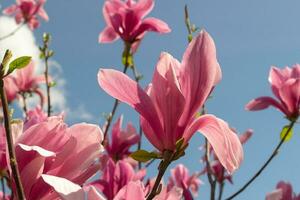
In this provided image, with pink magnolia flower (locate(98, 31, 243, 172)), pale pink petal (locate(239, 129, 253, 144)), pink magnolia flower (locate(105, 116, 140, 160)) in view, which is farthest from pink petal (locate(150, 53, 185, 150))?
pale pink petal (locate(239, 129, 253, 144))

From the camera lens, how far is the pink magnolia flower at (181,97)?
3.23ft

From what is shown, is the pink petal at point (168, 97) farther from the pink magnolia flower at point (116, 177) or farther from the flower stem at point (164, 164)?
the pink magnolia flower at point (116, 177)

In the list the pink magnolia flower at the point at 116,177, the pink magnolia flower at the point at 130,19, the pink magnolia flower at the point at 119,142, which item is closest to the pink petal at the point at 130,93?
the pink magnolia flower at the point at 116,177

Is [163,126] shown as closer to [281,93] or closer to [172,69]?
[172,69]

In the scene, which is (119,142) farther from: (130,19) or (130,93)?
(130,93)

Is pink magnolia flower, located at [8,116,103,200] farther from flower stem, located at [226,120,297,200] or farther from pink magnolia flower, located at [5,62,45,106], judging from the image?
pink magnolia flower, located at [5,62,45,106]

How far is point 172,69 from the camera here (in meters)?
1.03

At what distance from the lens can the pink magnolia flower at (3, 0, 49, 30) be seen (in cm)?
476

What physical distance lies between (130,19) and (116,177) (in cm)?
116

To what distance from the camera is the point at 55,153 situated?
2.88ft

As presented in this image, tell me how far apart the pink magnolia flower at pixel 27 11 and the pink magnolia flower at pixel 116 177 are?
3274 millimetres

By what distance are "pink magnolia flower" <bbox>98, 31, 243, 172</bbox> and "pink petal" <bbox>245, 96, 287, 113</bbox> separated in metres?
1.57

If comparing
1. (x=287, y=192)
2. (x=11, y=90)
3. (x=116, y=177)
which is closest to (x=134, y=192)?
(x=116, y=177)

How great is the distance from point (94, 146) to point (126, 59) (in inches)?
70.0
